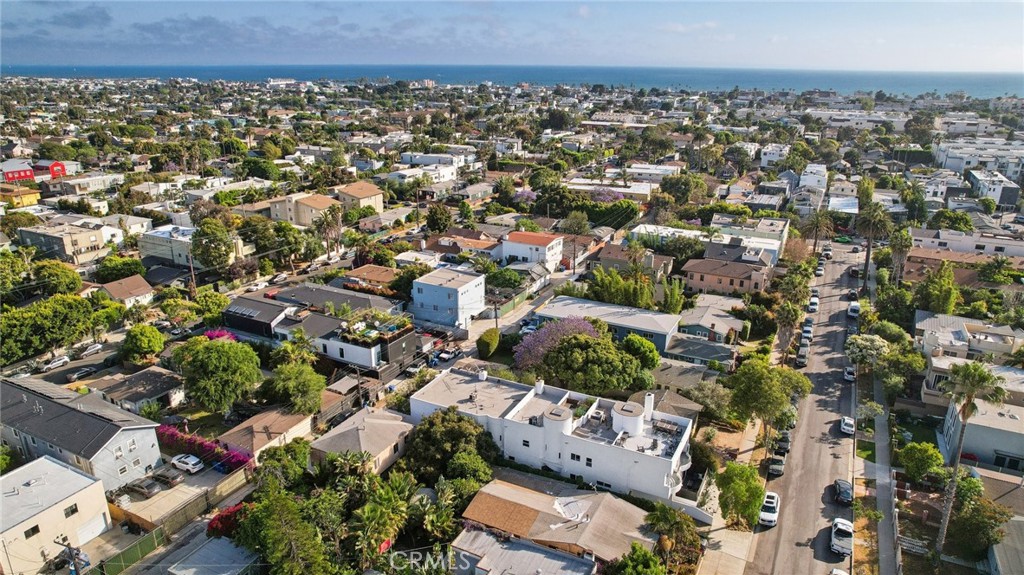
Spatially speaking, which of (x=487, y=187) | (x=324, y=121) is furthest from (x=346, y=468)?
(x=324, y=121)

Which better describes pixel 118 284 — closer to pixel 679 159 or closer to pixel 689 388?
pixel 689 388

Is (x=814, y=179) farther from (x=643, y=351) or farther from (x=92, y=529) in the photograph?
(x=92, y=529)

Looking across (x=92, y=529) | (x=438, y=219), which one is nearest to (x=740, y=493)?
(x=92, y=529)

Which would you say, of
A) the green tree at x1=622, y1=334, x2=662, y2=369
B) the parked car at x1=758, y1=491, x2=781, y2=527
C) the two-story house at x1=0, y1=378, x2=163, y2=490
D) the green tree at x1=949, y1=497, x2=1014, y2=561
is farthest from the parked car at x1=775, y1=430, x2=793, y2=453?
the two-story house at x1=0, y1=378, x2=163, y2=490

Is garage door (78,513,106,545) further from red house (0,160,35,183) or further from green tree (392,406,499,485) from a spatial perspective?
red house (0,160,35,183)

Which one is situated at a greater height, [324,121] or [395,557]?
[324,121]
